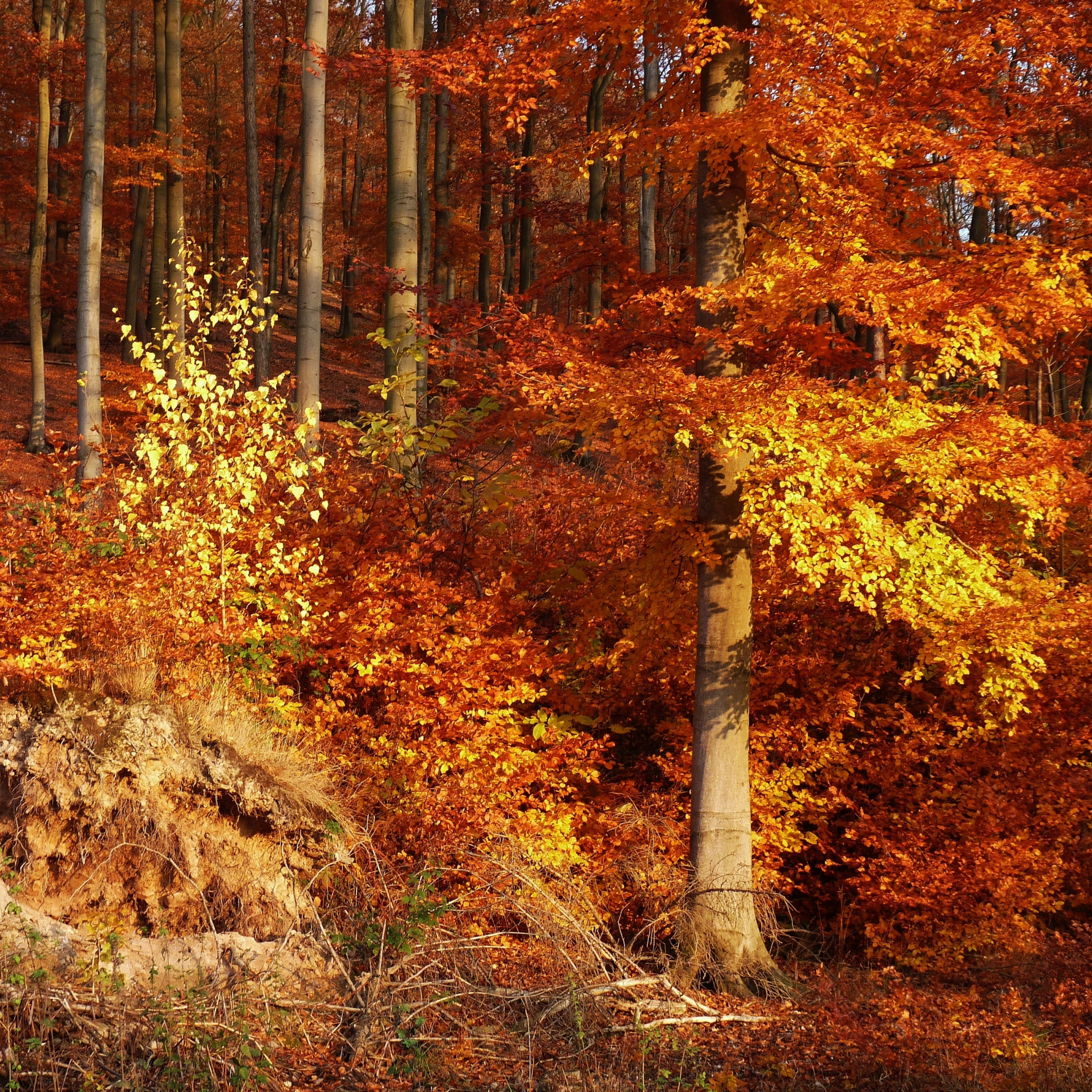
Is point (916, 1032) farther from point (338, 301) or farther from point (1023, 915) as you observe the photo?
point (338, 301)

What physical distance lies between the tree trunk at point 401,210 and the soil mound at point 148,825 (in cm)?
418

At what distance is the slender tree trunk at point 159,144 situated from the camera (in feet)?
55.5

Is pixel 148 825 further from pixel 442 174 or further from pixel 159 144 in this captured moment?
pixel 442 174

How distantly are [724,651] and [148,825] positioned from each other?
4.01 meters

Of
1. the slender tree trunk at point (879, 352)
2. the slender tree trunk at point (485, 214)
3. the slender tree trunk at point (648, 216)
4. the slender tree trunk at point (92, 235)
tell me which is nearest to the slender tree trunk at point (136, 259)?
the slender tree trunk at point (485, 214)

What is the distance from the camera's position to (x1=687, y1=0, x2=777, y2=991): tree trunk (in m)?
6.96

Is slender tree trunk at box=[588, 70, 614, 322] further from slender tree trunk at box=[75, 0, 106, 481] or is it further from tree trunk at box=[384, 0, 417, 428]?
slender tree trunk at box=[75, 0, 106, 481]

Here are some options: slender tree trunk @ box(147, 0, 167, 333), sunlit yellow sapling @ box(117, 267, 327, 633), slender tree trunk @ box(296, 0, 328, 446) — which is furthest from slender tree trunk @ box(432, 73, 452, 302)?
sunlit yellow sapling @ box(117, 267, 327, 633)

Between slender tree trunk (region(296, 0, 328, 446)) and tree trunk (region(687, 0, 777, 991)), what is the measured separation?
4693 mm

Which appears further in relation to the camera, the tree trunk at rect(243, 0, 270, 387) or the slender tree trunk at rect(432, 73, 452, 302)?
the slender tree trunk at rect(432, 73, 452, 302)

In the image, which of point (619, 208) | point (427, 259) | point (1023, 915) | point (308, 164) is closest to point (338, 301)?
point (619, 208)

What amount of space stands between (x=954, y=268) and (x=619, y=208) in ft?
62.5

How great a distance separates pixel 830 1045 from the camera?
584cm

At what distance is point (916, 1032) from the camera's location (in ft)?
19.2
